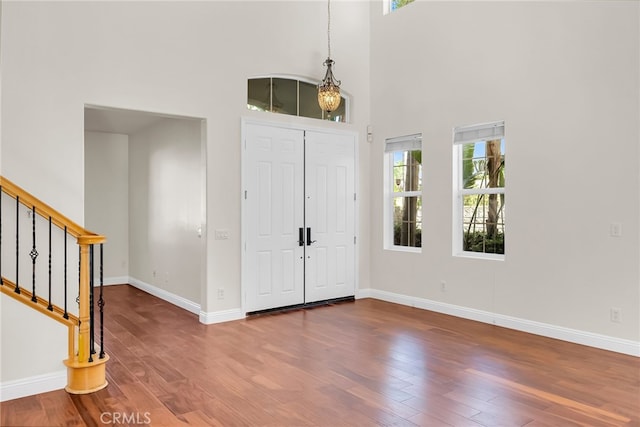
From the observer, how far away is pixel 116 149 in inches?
315

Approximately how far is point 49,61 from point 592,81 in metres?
4.95

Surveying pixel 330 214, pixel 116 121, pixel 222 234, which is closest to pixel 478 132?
pixel 330 214

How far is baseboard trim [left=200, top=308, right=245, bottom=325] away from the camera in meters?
5.23

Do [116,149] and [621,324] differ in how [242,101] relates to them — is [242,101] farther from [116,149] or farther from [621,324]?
[621,324]

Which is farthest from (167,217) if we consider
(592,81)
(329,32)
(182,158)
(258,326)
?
(592,81)

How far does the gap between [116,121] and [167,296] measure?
2.58 meters

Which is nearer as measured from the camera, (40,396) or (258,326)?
(40,396)

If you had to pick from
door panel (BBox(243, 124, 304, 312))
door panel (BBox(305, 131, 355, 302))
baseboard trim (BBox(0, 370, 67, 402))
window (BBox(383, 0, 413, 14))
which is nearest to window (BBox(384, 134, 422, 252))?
door panel (BBox(305, 131, 355, 302))

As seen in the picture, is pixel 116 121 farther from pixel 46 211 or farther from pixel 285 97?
pixel 46 211

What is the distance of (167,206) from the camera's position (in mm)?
6762

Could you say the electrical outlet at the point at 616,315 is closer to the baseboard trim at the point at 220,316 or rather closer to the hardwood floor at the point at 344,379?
the hardwood floor at the point at 344,379

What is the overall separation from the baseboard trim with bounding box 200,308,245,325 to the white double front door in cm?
16

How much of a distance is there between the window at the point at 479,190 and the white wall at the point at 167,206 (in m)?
3.09

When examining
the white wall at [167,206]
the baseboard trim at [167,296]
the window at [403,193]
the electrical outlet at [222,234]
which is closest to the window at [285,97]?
the white wall at [167,206]
